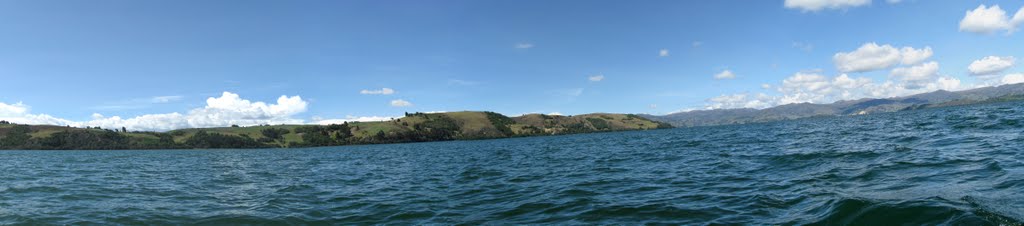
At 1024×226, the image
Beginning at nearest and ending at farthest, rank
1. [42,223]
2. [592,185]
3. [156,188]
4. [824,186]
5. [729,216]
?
[729,216] → [42,223] → [824,186] → [592,185] → [156,188]

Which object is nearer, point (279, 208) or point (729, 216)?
point (729, 216)

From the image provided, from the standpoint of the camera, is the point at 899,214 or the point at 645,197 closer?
the point at 899,214

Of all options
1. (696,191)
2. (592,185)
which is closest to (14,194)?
(592,185)

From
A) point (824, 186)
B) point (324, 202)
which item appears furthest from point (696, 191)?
point (324, 202)

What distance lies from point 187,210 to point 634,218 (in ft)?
51.2

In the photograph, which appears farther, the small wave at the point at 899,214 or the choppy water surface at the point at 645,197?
the choppy water surface at the point at 645,197

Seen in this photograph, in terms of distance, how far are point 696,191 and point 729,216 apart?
5.00 metres

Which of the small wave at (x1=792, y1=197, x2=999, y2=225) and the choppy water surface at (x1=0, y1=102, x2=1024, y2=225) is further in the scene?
the choppy water surface at (x1=0, y1=102, x2=1024, y2=225)

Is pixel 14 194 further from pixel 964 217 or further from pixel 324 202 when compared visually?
pixel 964 217

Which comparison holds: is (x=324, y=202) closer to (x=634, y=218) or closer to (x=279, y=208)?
(x=279, y=208)

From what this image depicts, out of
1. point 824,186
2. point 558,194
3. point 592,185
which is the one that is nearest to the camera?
point 824,186

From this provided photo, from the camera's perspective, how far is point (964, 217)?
32.8ft

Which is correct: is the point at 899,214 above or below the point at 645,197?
above

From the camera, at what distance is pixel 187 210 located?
17.8 metres
